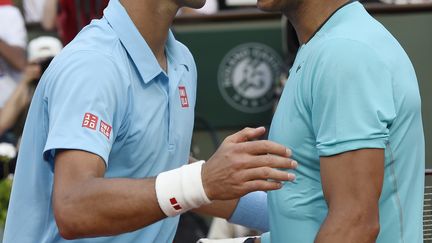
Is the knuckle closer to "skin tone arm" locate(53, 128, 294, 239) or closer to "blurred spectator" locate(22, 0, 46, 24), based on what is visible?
"skin tone arm" locate(53, 128, 294, 239)

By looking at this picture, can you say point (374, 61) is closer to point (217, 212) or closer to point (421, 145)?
point (421, 145)

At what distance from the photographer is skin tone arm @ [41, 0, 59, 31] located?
25.3 feet

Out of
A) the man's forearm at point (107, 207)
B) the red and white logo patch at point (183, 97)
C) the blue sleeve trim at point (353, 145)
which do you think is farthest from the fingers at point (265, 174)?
the red and white logo patch at point (183, 97)

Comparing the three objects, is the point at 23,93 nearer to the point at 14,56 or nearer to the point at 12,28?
the point at 14,56

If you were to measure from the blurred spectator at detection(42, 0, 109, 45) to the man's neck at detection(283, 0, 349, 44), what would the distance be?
4.60 meters

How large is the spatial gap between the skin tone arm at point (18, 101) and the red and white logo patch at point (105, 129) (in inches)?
177

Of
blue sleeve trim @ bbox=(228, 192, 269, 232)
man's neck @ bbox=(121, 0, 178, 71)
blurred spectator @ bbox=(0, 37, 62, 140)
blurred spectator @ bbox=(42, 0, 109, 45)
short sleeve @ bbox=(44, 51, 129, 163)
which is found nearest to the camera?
short sleeve @ bbox=(44, 51, 129, 163)

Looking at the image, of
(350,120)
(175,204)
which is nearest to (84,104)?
(175,204)

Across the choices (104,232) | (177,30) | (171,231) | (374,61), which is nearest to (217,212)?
(171,231)

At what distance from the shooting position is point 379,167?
8.77 feet

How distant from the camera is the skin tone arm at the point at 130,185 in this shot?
8.64 feet

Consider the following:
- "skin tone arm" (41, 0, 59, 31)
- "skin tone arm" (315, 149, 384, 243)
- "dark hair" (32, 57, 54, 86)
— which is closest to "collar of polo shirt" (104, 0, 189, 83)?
"skin tone arm" (315, 149, 384, 243)

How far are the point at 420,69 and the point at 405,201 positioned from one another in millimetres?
Result: 4703

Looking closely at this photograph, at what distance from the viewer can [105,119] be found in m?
2.94
